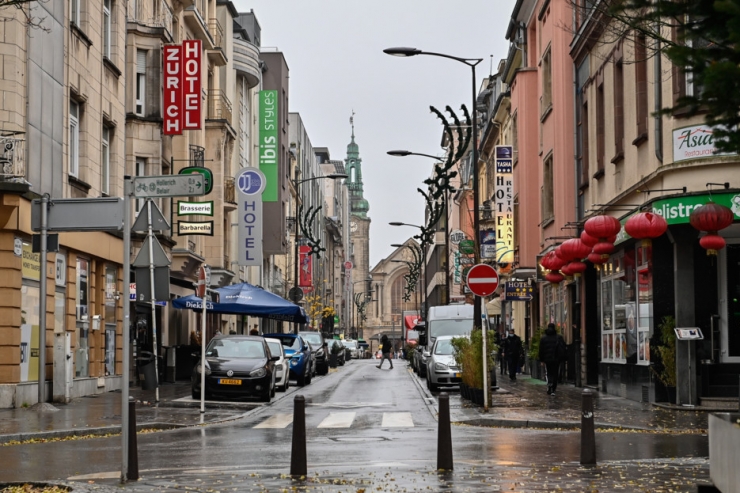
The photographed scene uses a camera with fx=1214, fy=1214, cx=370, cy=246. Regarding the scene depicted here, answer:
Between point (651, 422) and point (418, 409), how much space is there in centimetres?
660

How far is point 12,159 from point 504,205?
25.8m

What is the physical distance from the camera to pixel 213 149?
49656 mm

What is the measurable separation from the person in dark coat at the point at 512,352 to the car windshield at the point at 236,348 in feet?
43.0

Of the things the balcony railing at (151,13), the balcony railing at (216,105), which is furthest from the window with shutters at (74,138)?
the balcony railing at (216,105)

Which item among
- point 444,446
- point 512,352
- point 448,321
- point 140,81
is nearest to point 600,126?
point 448,321

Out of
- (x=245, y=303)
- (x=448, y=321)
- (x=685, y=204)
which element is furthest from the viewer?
(x=448, y=321)

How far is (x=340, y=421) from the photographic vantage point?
845 inches

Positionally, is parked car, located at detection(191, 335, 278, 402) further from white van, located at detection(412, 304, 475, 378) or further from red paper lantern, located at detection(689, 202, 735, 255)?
white van, located at detection(412, 304, 475, 378)

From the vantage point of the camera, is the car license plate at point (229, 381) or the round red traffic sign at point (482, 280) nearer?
the round red traffic sign at point (482, 280)

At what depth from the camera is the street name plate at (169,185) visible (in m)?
11.9

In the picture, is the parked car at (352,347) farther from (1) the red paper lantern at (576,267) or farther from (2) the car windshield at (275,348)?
(1) the red paper lantern at (576,267)

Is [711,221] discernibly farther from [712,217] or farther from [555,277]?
[555,277]

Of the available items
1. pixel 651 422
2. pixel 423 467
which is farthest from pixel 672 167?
pixel 423 467

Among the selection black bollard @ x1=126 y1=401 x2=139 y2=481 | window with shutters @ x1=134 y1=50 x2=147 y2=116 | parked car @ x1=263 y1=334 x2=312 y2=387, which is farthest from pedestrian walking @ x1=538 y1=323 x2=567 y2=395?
black bollard @ x1=126 y1=401 x2=139 y2=481
